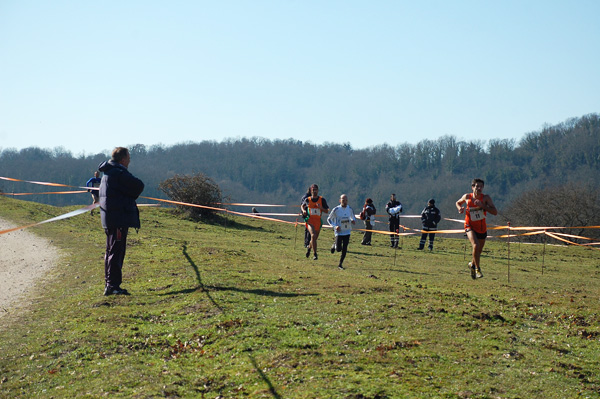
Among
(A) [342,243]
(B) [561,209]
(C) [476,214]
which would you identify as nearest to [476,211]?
(C) [476,214]

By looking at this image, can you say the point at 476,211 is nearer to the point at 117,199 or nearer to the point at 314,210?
the point at 314,210

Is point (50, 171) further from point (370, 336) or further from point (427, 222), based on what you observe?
point (370, 336)

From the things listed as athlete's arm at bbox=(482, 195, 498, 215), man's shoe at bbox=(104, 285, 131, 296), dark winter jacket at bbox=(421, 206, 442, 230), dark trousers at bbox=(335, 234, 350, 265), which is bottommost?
man's shoe at bbox=(104, 285, 131, 296)

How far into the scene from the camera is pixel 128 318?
938cm

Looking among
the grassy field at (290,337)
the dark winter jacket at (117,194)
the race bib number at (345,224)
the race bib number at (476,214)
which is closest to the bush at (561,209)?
the race bib number at (345,224)

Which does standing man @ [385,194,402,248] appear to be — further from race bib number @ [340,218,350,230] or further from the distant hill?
the distant hill

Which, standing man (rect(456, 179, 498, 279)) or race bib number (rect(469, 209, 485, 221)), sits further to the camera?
race bib number (rect(469, 209, 485, 221))

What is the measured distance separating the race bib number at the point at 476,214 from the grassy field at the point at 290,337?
148cm

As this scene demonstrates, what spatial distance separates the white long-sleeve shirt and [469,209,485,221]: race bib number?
3.76 metres

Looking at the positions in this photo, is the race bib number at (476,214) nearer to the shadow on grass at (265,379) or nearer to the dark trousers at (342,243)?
the dark trousers at (342,243)

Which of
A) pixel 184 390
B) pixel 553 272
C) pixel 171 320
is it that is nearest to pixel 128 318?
pixel 171 320

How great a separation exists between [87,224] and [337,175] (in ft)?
532

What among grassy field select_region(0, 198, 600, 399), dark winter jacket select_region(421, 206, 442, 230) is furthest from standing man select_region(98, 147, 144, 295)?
dark winter jacket select_region(421, 206, 442, 230)

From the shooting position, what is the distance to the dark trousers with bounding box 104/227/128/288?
1055 centimetres
